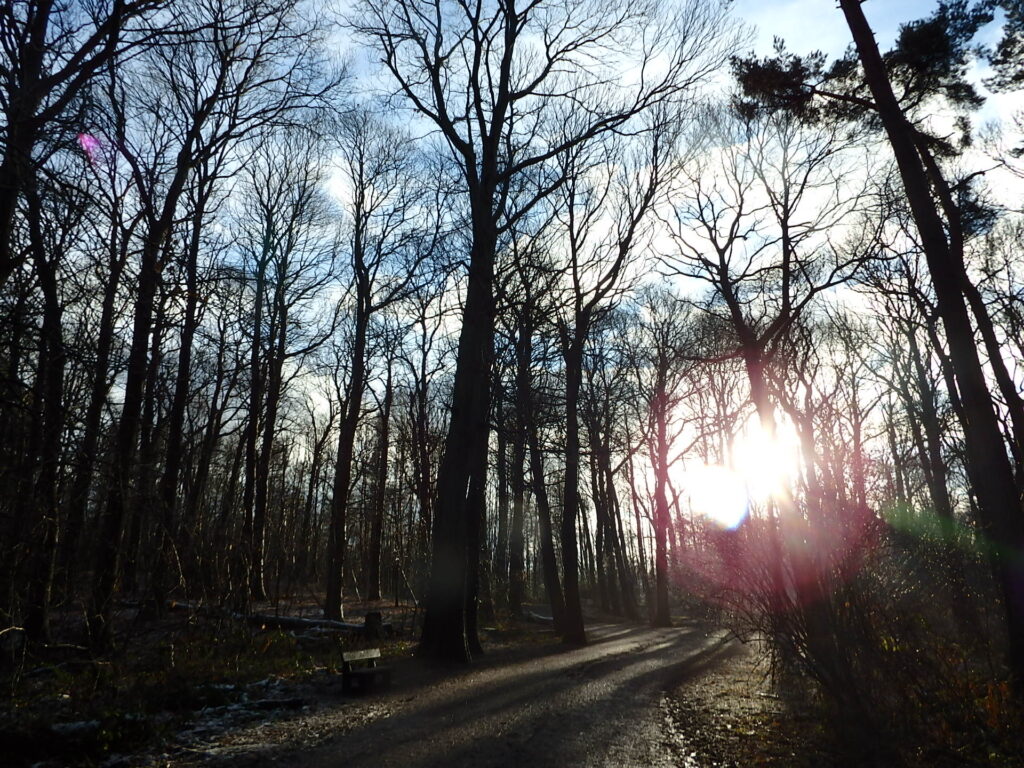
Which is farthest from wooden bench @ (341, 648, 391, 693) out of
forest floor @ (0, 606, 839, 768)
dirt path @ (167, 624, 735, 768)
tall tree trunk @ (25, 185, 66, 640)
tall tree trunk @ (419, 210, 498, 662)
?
tall tree trunk @ (25, 185, 66, 640)

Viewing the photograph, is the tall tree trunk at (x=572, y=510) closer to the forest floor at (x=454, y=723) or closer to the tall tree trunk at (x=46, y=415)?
the forest floor at (x=454, y=723)

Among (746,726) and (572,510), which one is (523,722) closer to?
(746,726)

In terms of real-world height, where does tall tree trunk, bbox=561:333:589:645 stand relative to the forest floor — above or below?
above

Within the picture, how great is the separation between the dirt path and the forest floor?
2cm

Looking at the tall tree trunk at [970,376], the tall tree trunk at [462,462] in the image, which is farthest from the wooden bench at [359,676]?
the tall tree trunk at [970,376]

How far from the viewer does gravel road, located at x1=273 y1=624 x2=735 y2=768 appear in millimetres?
5758

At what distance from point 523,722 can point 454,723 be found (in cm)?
74

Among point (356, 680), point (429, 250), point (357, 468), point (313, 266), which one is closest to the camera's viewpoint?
point (356, 680)

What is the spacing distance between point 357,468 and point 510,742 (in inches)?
908

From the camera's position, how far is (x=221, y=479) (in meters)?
28.9

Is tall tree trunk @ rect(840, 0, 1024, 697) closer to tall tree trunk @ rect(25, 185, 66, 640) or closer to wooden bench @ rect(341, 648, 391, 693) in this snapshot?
wooden bench @ rect(341, 648, 391, 693)

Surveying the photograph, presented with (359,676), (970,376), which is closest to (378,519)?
(359,676)

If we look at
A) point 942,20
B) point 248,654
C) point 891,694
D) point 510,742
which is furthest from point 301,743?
point 942,20

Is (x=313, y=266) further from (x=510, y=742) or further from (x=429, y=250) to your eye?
(x=510, y=742)
